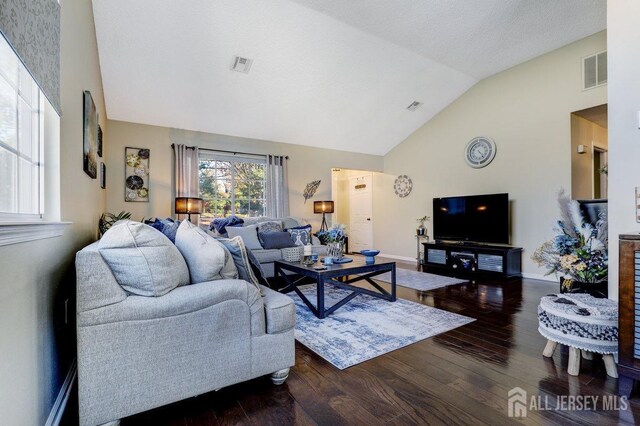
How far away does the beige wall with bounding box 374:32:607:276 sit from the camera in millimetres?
4457

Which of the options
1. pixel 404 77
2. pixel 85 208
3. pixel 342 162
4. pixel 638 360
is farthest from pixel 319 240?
pixel 638 360

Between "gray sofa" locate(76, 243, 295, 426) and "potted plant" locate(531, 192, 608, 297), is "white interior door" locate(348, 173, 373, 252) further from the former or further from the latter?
"gray sofa" locate(76, 243, 295, 426)

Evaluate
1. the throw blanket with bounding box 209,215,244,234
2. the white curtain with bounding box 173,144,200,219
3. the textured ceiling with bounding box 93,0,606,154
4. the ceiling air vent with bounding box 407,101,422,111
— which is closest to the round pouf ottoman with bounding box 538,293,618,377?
Answer: the textured ceiling with bounding box 93,0,606,154

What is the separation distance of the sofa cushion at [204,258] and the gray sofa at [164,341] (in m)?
0.09

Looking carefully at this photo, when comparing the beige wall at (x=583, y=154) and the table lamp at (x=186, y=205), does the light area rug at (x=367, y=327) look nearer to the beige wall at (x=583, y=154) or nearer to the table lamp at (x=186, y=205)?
the table lamp at (x=186, y=205)

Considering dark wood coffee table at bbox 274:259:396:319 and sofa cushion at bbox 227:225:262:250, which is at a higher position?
sofa cushion at bbox 227:225:262:250

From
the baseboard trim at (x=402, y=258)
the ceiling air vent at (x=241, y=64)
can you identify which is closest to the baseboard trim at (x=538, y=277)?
the baseboard trim at (x=402, y=258)

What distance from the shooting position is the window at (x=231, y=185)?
562 cm

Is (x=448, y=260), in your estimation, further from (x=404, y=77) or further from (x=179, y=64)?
(x=179, y=64)

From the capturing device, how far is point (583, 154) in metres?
4.67

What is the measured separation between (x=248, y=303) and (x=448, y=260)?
441cm

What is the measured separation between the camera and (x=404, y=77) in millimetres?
5098

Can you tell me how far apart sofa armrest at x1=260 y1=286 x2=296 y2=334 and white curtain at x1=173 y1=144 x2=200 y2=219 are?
402 cm

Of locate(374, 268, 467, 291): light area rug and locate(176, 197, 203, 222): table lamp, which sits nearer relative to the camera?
locate(374, 268, 467, 291): light area rug
